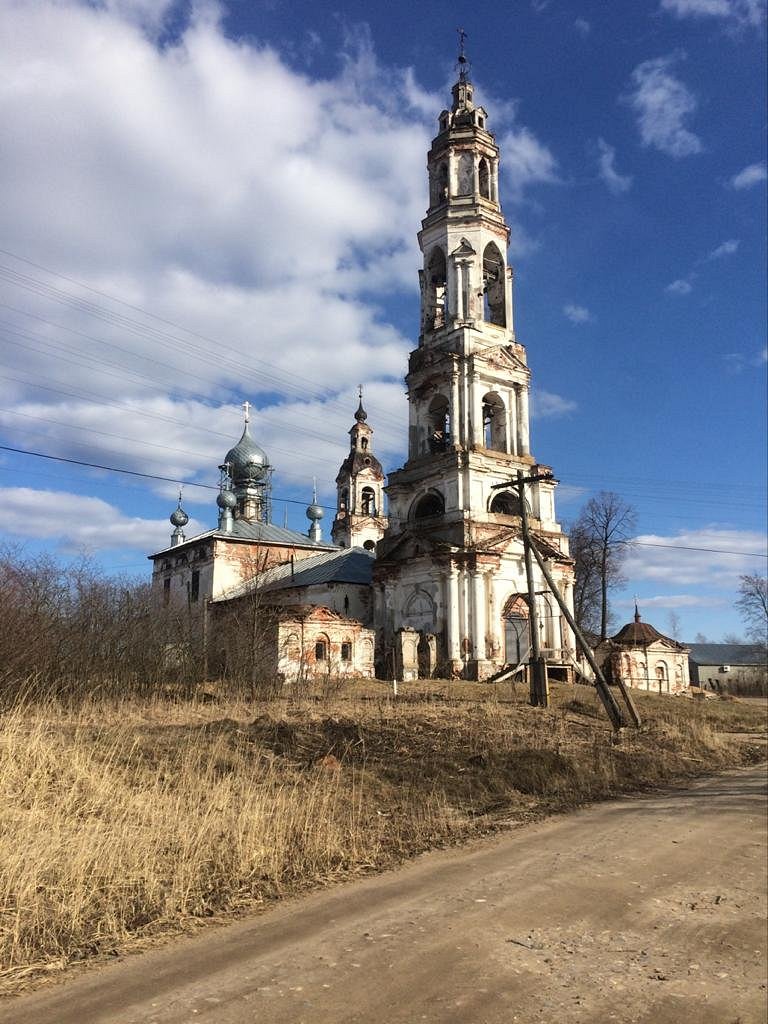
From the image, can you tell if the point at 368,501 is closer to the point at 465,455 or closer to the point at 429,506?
the point at 429,506

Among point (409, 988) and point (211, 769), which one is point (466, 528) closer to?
point (211, 769)

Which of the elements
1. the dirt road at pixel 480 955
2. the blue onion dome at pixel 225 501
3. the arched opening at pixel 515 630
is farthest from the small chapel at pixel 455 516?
the dirt road at pixel 480 955

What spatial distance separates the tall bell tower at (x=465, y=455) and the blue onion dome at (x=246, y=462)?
73.1ft

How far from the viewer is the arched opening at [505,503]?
32838mm

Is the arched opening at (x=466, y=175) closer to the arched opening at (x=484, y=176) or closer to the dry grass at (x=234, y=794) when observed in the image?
the arched opening at (x=484, y=176)

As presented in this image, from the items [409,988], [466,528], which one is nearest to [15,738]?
[409,988]

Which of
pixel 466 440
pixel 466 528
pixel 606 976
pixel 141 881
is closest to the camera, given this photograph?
pixel 606 976

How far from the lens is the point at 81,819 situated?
22.0 feet

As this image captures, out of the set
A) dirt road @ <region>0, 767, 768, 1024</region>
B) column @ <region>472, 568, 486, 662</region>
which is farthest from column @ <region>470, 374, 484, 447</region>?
dirt road @ <region>0, 767, 768, 1024</region>

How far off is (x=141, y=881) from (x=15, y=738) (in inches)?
135

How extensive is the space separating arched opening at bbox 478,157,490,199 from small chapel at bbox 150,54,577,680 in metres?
0.07

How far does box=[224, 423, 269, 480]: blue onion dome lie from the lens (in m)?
54.7

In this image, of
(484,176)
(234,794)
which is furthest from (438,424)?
(234,794)

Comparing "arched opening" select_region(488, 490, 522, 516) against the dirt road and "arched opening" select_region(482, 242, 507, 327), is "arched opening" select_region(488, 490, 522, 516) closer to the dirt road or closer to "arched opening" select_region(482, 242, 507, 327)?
"arched opening" select_region(482, 242, 507, 327)
